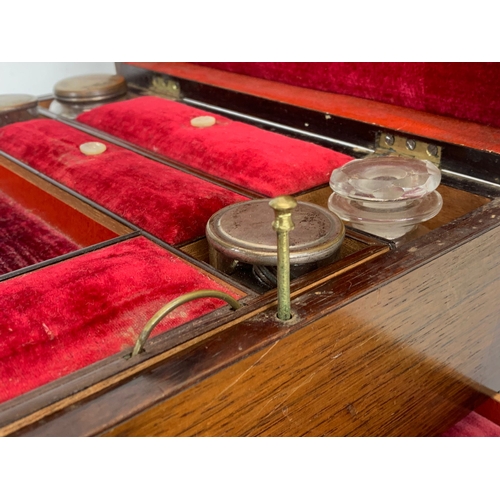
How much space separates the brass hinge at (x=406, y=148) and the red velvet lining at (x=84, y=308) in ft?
2.72

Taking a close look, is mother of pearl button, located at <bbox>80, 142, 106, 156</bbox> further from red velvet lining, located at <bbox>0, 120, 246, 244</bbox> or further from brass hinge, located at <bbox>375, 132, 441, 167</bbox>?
brass hinge, located at <bbox>375, 132, 441, 167</bbox>

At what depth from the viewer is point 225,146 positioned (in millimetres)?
1884

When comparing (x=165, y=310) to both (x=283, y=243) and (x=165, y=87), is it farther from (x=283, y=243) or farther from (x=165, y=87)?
(x=165, y=87)

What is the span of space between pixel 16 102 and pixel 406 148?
1480mm

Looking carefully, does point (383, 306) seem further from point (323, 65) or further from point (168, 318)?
point (323, 65)

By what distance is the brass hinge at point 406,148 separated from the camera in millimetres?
1748

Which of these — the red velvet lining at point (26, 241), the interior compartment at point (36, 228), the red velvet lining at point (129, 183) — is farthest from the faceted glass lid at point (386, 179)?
the red velvet lining at point (26, 241)

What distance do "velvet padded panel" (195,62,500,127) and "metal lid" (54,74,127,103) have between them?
0.67 m

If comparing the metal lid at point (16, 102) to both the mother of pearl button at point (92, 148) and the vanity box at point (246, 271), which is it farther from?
the mother of pearl button at point (92, 148)

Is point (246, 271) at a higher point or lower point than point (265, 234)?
lower

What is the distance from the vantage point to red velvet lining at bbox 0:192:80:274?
166 centimetres

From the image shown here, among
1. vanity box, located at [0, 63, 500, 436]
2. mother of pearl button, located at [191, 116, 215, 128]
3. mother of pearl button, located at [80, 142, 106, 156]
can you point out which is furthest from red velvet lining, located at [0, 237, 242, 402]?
mother of pearl button, located at [191, 116, 215, 128]

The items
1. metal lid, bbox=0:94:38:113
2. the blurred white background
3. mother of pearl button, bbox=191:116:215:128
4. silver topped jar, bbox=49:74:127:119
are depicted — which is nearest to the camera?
mother of pearl button, bbox=191:116:215:128

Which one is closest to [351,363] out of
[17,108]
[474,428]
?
[474,428]
